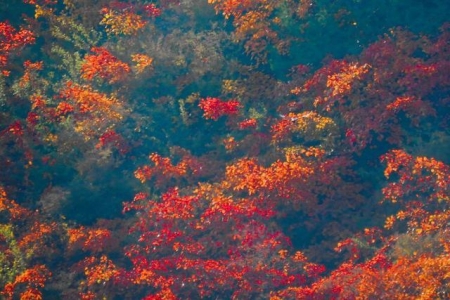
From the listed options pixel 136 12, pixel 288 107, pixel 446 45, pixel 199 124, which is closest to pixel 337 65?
pixel 288 107

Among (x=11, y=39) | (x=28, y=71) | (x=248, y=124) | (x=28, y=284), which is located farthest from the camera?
(x=11, y=39)

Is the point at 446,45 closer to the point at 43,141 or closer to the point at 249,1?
the point at 249,1

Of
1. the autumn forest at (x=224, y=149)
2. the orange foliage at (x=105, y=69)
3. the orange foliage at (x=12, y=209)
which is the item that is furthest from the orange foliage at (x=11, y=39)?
the orange foliage at (x=12, y=209)

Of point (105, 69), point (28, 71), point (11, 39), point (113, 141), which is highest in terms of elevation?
point (11, 39)

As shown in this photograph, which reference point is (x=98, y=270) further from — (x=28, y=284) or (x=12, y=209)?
(x=12, y=209)

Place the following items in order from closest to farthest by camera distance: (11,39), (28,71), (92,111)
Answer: (92,111) → (28,71) → (11,39)

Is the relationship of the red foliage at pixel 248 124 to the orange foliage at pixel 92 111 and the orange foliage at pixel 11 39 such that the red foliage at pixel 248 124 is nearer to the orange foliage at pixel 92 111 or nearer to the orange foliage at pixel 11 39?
the orange foliage at pixel 92 111

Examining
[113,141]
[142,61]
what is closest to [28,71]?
[142,61]

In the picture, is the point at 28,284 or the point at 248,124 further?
the point at 248,124
